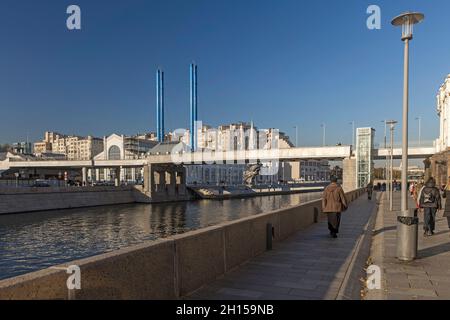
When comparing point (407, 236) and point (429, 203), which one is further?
point (429, 203)

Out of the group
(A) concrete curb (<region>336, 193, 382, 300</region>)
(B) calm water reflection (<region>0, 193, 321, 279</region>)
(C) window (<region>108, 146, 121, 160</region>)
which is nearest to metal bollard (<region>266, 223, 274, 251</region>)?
(A) concrete curb (<region>336, 193, 382, 300</region>)

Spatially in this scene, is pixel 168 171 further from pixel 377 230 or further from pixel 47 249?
pixel 377 230

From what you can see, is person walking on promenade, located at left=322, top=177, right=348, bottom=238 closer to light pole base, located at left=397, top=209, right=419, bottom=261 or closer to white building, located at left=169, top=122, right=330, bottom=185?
light pole base, located at left=397, top=209, right=419, bottom=261

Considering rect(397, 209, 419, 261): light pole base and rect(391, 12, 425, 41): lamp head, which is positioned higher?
rect(391, 12, 425, 41): lamp head

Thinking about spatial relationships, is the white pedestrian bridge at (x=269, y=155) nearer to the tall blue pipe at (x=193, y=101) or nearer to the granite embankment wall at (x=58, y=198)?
the granite embankment wall at (x=58, y=198)

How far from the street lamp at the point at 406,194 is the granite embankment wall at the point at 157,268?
121 inches

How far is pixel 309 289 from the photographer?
5.91 meters

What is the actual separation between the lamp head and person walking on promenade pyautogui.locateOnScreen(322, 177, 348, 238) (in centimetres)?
429

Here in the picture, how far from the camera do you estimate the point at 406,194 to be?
901 centimetres

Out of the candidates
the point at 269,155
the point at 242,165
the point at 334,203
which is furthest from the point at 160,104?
the point at 334,203

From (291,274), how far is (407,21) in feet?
21.5

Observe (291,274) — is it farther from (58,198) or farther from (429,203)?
(58,198)

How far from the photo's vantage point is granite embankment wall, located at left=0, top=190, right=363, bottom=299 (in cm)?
351
